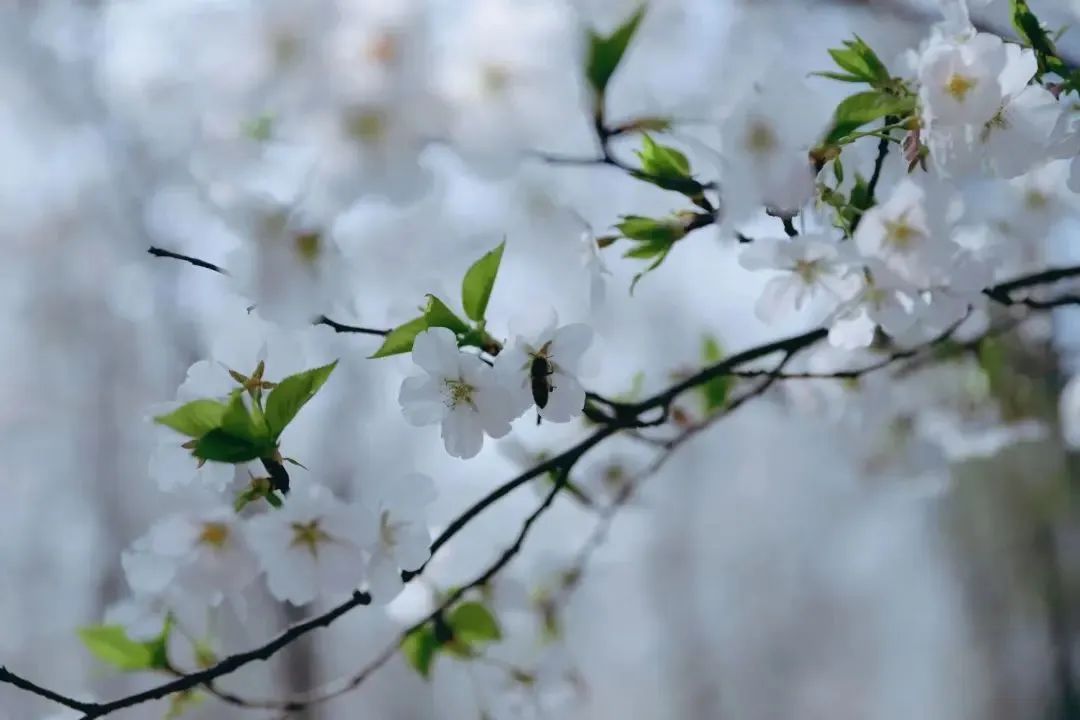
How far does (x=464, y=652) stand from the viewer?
0.65 m

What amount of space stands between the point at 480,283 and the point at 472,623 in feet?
1.06

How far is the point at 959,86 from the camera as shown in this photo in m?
0.39

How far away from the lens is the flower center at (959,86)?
38 cm

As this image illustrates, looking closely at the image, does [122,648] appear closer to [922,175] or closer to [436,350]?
[436,350]

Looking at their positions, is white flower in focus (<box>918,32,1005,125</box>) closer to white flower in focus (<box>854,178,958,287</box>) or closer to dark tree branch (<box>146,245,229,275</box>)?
white flower in focus (<box>854,178,958,287</box>)

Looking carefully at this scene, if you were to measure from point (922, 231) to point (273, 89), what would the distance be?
596mm

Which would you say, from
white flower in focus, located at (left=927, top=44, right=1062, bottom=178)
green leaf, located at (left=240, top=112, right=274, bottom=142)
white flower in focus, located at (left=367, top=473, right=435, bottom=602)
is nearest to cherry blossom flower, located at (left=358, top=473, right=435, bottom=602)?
white flower in focus, located at (left=367, top=473, right=435, bottom=602)

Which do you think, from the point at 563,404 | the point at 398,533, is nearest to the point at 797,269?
the point at 563,404

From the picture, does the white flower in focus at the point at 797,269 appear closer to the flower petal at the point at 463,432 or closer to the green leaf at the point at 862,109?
the green leaf at the point at 862,109

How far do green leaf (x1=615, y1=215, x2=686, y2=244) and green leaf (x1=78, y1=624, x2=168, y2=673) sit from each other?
1.32 feet

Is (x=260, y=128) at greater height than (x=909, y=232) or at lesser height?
greater

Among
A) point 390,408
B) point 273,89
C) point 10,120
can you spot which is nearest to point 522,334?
point 273,89

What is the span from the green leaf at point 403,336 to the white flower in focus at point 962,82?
0.25 metres

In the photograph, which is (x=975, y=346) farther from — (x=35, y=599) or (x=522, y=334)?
(x=35, y=599)
